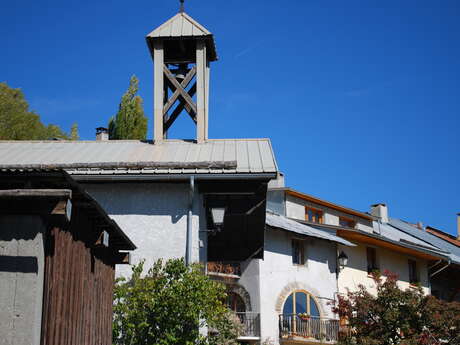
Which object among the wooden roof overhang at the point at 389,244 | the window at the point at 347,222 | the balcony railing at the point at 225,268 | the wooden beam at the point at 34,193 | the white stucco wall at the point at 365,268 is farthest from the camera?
the window at the point at 347,222

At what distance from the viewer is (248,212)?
1541cm

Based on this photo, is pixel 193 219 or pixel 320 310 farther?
pixel 320 310

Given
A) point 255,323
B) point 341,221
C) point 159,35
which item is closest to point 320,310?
point 255,323

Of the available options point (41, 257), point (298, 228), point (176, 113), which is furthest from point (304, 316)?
point (41, 257)

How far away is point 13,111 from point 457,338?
2237cm

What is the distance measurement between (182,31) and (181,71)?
A: 1.09 meters

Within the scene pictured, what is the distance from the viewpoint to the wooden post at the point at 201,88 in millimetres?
15469

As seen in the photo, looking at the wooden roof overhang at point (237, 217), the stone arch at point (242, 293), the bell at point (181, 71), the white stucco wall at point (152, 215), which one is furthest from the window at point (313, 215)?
the white stucco wall at point (152, 215)

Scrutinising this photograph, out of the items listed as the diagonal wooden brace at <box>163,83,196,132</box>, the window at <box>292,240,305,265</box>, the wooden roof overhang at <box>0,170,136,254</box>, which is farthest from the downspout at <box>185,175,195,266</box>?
the window at <box>292,240,305,265</box>

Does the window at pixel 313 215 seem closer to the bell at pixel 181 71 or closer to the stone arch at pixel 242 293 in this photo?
the stone arch at pixel 242 293

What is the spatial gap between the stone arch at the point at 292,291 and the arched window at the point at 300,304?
0.14m

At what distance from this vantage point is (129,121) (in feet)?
111

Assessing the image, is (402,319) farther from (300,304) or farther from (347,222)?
(347,222)

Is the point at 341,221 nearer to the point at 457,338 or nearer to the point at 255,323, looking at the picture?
the point at 255,323
